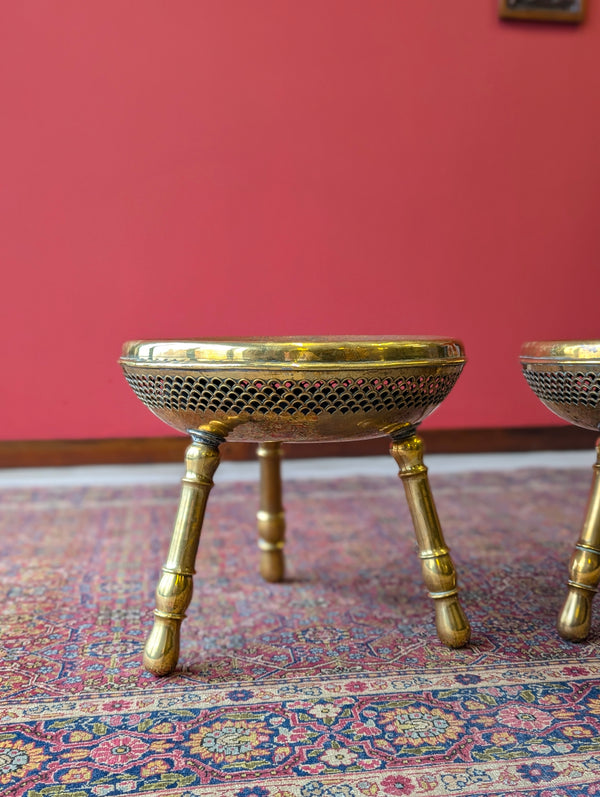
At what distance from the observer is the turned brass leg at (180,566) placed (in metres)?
1.10

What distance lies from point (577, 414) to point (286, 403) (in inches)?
20.0

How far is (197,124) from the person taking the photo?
2.33m

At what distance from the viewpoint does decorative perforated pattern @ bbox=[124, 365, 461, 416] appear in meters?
1.05

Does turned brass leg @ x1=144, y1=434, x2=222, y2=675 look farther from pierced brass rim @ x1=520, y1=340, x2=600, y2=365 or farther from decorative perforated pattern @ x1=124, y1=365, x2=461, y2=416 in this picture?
pierced brass rim @ x1=520, y1=340, x2=600, y2=365

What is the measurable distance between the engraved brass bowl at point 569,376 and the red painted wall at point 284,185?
1.23 metres

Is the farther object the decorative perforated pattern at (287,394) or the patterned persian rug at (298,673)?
the decorative perforated pattern at (287,394)

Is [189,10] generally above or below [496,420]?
above

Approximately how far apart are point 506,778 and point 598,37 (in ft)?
8.12

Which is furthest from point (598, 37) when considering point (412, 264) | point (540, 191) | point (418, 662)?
point (418, 662)

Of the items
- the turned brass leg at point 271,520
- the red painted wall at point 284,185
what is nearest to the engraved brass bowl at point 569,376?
the turned brass leg at point 271,520

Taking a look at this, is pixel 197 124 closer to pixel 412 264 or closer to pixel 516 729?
pixel 412 264

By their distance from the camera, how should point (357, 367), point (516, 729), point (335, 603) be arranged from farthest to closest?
1. point (335, 603)
2. point (357, 367)
3. point (516, 729)

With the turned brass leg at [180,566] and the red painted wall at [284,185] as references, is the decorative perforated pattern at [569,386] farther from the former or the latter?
the red painted wall at [284,185]

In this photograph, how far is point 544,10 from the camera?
243cm
